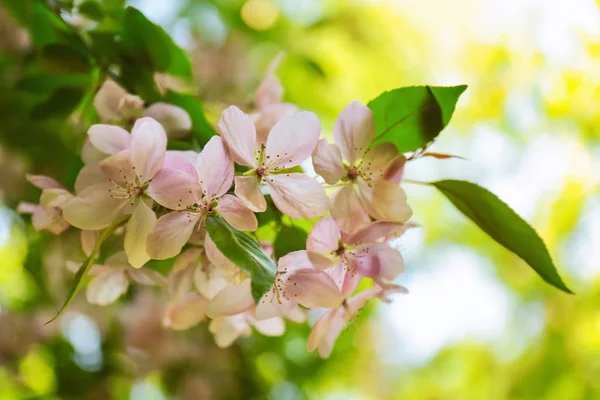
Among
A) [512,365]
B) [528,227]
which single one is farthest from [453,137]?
[528,227]

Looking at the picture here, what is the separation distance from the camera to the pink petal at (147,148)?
28 centimetres

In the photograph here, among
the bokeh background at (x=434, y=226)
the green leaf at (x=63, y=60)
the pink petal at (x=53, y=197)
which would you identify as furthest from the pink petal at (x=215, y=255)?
the bokeh background at (x=434, y=226)

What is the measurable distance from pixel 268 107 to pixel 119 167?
111 mm

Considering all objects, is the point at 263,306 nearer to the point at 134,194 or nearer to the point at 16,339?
the point at 134,194

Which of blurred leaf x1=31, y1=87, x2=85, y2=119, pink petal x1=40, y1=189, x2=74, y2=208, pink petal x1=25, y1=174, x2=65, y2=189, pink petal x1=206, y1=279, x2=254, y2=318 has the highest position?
pink petal x1=206, y1=279, x2=254, y2=318

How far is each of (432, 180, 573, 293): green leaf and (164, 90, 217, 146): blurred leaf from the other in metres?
0.14

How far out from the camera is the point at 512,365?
1172 millimetres

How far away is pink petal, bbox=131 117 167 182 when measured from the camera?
0.92ft

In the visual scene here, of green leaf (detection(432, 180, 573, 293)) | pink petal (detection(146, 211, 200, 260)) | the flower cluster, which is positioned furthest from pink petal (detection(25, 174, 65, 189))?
green leaf (detection(432, 180, 573, 293))

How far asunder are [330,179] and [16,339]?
2.37ft

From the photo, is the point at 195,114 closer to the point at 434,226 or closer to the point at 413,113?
the point at 413,113

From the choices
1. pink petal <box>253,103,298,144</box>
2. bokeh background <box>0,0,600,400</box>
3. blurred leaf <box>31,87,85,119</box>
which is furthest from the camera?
bokeh background <box>0,0,600,400</box>

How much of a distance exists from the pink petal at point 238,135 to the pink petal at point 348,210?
0.05m

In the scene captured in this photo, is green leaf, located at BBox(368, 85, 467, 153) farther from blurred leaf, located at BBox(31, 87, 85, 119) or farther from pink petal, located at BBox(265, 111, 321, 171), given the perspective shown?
blurred leaf, located at BBox(31, 87, 85, 119)
